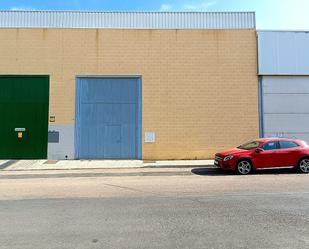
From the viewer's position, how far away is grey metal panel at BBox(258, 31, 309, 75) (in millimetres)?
18625

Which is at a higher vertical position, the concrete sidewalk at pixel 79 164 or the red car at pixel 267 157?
the red car at pixel 267 157

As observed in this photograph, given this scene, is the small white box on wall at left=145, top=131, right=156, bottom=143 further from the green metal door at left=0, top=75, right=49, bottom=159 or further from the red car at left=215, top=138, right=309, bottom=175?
the green metal door at left=0, top=75, right=49, bottom=159

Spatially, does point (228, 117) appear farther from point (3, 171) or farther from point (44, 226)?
→ point (44, 226)

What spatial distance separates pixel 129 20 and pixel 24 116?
329 inches

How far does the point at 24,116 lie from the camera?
18.2 metres

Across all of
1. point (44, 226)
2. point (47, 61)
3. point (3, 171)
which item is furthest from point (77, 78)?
point (44, 226)

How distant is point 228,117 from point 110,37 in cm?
842

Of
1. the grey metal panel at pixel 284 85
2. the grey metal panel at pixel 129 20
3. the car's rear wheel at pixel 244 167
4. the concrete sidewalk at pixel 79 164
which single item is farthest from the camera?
the grey metal panel at pixel 284 85

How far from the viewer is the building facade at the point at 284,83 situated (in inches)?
733

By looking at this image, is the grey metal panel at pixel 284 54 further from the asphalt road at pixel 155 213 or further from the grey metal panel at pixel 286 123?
the asphalt road at pixel 155 213

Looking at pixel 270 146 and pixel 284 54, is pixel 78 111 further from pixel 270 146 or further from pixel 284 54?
pixel 284 54

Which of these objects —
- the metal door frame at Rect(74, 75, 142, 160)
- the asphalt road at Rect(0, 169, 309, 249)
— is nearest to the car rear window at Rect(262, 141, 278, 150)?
the asphalt road at Rect(0, 169, 309, 249)

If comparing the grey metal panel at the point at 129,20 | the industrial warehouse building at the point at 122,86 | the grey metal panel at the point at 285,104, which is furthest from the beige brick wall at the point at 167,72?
the grey metal panel at the point at 285,104

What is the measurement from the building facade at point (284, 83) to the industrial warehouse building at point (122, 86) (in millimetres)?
596
